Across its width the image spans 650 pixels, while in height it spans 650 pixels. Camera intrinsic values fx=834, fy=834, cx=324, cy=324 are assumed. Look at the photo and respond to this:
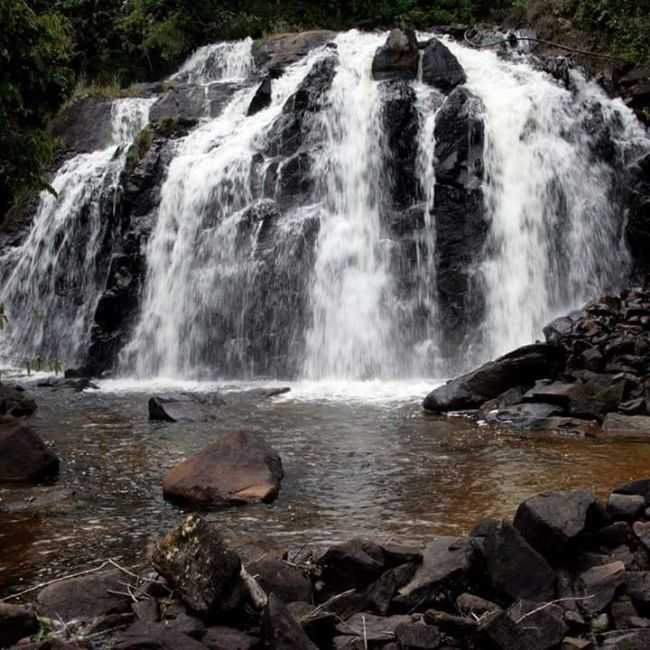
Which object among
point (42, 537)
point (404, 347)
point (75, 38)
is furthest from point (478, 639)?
point (75, 38)

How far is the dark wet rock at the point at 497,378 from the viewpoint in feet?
41.7

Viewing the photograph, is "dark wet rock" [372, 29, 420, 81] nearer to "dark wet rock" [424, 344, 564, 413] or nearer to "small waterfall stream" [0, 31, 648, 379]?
"small waterfall stream" [0, 31, 648, 379]

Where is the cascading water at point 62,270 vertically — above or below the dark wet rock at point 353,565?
above

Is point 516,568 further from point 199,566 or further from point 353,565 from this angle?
point 199,566

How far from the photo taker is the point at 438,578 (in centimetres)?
511

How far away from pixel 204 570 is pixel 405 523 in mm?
2571

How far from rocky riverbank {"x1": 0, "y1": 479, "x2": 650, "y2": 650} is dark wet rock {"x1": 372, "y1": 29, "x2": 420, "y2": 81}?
57.3 feet

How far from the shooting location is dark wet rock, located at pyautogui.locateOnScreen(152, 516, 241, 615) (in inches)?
191

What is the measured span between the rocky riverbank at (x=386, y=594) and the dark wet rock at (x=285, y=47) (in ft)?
72.9

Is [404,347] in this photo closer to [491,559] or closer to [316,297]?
[316,297]

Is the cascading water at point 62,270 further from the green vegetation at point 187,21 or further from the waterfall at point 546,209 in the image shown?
the waterfall at point 546,209

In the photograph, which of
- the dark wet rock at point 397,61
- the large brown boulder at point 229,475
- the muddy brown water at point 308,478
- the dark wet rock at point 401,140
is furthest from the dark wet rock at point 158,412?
the dark wet rock at point 397,61

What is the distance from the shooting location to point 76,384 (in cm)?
1620

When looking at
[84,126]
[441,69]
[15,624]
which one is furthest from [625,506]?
[84,126]
